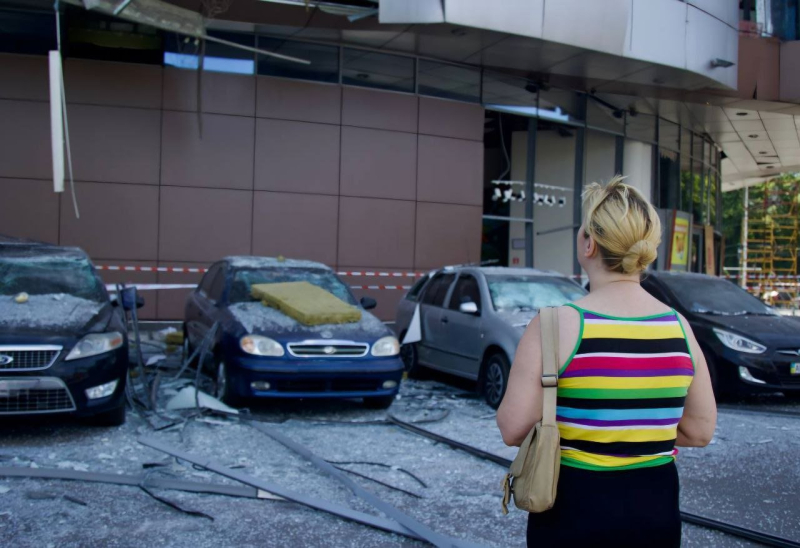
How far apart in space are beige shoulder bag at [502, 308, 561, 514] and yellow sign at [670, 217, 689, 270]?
21.3 meters

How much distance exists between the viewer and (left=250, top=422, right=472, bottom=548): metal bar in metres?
4.83

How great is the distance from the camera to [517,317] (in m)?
9.47

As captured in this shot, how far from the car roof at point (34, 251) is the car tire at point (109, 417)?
2.07m

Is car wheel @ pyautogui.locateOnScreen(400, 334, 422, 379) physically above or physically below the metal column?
below

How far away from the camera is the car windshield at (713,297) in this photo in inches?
416

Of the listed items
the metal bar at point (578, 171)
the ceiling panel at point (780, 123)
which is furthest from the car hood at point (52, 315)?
the ceiling panel at point (780, 123)

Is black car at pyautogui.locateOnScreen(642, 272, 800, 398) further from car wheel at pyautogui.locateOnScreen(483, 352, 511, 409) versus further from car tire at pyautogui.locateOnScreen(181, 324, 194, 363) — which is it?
car tire at pyautogui.locateOnScreen(181, 324, 194, 363)

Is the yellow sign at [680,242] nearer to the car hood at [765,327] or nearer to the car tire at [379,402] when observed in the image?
the car hood at [765,327]

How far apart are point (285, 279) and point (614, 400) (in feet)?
27.0

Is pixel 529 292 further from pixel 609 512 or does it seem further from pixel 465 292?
pixel 609 512

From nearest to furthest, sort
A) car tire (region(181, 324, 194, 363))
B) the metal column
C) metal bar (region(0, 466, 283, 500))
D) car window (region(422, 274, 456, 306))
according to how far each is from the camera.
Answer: metal bar (region(0, 466, 283, 500))
car tire (region(181, 324, 194, 363))
car window (region(422, 274, 456, 306))
the metal column

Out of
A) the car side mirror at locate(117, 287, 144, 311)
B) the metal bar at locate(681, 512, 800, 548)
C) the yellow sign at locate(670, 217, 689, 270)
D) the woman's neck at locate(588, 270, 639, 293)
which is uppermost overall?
the yellow sign at locate(670, 217, 689, 270)

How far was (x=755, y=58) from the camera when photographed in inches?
762

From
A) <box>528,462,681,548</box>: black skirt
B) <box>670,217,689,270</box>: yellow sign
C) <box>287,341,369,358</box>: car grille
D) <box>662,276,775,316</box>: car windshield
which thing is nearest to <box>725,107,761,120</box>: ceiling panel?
<box>670,217,689,270</box>: yellow sign
